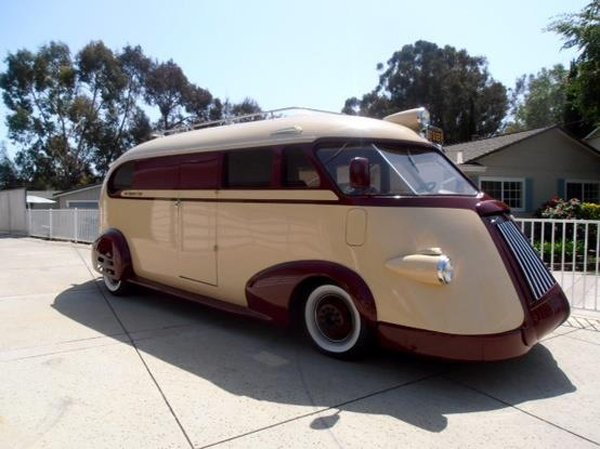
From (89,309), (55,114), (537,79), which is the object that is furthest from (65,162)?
(537,79)

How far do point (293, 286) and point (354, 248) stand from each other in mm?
779

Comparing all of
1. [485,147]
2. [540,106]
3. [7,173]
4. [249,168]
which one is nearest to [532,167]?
[485,147]

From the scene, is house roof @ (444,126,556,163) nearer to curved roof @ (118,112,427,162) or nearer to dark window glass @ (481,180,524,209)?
dark window glass @ (481,180,524,209)

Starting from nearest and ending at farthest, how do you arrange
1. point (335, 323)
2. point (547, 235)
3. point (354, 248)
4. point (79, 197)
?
point (354, 248) → point (335, 323) → point (547, 235) → point (79, 197)

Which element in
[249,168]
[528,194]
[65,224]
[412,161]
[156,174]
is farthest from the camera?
[528,194]

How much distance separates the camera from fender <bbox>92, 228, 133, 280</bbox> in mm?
6781

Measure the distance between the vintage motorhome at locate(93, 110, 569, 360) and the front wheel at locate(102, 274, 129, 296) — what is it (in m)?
1.31

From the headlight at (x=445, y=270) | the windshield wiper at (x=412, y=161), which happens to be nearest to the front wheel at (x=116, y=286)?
the windshield wiper at (x=412, y=161)

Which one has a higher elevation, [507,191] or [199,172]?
[507,191]

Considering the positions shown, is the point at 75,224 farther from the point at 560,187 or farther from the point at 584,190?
the point at 584,190

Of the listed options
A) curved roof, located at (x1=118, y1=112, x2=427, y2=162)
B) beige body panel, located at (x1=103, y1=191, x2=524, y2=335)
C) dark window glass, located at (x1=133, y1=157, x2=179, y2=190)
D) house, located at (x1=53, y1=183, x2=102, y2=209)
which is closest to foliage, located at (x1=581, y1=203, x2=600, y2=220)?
curved roof, located at (x1=118, y1=112, x2=427, y2=162)

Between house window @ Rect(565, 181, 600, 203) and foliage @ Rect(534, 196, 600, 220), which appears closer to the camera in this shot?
foliage @ Rect(534, 196, 600, 220)

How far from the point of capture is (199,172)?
554 cm

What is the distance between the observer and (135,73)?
133 feet
